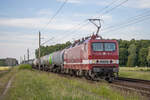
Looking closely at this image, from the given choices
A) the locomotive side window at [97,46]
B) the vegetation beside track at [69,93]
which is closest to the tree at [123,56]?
the locomotive side window at [97,46]

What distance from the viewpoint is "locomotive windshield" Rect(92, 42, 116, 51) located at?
19719 millimetres

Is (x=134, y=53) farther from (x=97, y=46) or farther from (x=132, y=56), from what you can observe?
(x=97, y=46)

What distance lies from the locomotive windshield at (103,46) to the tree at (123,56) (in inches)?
3571

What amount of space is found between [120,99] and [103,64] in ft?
31.2

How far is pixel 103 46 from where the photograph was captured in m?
19.8

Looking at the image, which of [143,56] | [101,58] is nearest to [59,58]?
[101,58]

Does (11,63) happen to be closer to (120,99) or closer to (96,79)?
(96,79)

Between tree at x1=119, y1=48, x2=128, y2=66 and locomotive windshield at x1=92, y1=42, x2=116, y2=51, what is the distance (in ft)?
298

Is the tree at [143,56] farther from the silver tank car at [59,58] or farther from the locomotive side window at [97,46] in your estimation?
the locomotive side window at [97,46]

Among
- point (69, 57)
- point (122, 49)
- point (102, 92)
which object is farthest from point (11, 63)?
point (102, 92)

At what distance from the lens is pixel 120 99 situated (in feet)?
32.6

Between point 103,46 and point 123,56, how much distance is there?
92.0 metres

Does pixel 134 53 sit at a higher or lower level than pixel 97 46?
higher

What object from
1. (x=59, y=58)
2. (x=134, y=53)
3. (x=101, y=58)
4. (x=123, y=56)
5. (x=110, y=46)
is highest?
(x=134, y=53)
